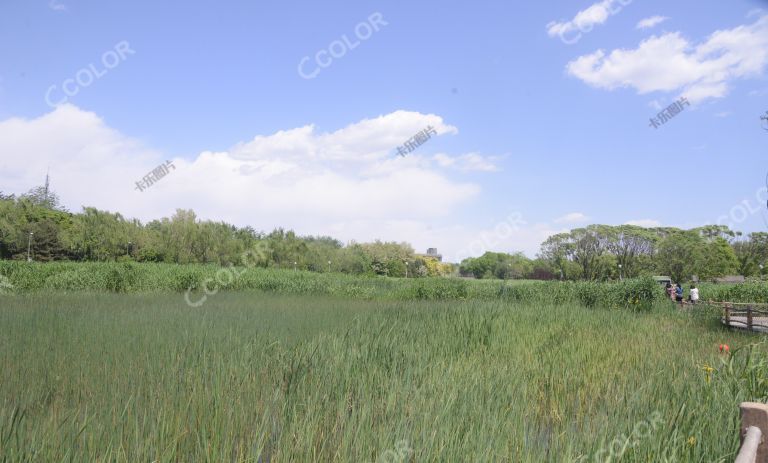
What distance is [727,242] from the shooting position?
5825 cm

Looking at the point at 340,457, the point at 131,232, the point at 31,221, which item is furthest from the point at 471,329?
the point at 31,221

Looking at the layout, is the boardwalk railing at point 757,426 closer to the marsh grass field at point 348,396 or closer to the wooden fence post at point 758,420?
the wooden fence post at point 758,420

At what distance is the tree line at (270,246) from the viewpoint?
1839 inches

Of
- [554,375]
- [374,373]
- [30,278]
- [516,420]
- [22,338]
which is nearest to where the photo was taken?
[516,420]

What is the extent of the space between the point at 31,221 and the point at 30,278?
3031cm

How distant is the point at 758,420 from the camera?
2650 millimetres

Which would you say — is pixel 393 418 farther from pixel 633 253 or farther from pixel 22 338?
pixel 633 253

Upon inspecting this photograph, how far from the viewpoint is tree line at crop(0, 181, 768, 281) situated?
46.7 meters

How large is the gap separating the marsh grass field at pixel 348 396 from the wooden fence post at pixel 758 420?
61 centimetres

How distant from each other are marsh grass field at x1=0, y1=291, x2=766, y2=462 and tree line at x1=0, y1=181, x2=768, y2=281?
41.5 metres
